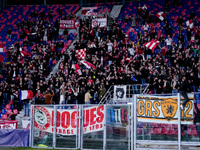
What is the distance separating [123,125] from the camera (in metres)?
16.9

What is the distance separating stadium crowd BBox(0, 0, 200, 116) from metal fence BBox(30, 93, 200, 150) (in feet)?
18.6

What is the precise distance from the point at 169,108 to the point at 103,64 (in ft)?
49.9

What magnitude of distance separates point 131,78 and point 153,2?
18738 mm

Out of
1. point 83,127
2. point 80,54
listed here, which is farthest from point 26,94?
point 83,127

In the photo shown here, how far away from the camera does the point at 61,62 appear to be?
3256cm

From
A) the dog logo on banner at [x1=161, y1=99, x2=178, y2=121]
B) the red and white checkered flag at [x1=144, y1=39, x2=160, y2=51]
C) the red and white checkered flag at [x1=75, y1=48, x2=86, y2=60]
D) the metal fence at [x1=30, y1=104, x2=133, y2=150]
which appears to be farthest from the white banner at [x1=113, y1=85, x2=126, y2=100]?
the dog logo on banner at [x1=161, y1=99, x2=178, y2=121]

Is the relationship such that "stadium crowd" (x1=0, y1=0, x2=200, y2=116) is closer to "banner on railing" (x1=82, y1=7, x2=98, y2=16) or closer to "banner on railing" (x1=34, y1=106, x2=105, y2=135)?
"banner on railing" (x1=82, y1=7, x2=98, y2=16)

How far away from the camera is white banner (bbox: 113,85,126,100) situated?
2490cm

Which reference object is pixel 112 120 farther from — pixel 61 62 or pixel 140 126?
pixel 61 62

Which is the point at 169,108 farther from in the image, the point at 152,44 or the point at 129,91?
the point at 152,44

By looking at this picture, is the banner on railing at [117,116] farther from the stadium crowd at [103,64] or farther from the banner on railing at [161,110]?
the stadium crowd at [103,64]

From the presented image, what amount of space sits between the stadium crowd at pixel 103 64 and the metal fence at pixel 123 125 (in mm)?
5677

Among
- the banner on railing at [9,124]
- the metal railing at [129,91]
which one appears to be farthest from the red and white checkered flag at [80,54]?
the banner on railing at [9,124]

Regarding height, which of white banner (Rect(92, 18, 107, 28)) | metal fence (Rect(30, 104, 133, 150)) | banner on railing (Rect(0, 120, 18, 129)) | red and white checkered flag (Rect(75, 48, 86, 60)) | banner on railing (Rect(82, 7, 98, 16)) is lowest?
banner on railing (Rect(0, 120, 18, 129))
